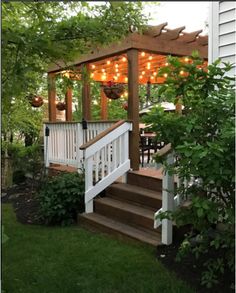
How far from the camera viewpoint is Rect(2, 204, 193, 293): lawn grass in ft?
11.0

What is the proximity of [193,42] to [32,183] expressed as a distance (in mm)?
4747

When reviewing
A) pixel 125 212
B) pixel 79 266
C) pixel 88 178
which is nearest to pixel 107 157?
pixel 88 178

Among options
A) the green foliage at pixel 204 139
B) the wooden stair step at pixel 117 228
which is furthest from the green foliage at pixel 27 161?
the green foliage at pixel 204 139

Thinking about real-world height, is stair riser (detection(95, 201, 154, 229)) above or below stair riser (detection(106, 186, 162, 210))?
below

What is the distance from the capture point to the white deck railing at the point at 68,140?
7215 millimetres

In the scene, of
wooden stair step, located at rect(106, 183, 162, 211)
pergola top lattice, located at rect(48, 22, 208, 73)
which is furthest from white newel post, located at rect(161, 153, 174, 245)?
pergola top lattice, located at rect(48, 22, 208, 73)

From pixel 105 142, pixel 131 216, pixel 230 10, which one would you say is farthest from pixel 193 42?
pixel 131 216

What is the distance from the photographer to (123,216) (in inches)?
205

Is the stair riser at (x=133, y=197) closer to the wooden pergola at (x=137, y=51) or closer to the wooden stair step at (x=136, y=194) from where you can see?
the wooden stair step at (x=136, y=194)

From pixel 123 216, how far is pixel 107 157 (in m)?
1.18

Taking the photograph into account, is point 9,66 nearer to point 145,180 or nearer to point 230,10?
→ point 230,10

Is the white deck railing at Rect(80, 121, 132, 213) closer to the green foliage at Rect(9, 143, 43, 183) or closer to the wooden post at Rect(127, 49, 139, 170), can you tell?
the wooden post at Rect(127, 49, 139, 170)

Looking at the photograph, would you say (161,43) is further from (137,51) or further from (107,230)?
(107,230)

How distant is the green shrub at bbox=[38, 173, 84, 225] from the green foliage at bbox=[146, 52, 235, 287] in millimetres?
2926
